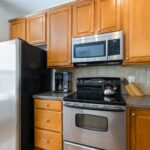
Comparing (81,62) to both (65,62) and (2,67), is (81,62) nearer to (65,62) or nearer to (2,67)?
(65,62)

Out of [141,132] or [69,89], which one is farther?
[69,89]

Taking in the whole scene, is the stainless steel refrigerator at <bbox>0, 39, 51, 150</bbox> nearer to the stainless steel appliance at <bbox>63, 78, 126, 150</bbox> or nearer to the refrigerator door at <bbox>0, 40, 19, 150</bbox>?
the refrigerator door at <bbox>0, 40, 19, 150</bbox>

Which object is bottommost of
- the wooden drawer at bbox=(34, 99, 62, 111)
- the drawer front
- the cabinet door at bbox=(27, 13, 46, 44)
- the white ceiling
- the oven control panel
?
the drawer front

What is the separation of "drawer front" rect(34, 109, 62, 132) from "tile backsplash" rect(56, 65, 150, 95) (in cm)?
72

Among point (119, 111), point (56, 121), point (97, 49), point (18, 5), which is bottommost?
point (56, 121)

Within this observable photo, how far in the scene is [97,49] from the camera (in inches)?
86.3

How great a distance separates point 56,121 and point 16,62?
0.94 meters

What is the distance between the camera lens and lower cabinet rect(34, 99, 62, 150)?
81.4 inches

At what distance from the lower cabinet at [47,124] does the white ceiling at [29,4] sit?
1605 mm

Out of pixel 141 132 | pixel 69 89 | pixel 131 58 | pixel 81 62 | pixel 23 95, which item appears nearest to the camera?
pixel 141 132

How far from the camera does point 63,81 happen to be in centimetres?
→ 265

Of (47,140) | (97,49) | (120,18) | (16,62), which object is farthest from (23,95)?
(120,18)

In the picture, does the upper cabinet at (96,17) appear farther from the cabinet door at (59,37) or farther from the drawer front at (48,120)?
the drawer front at (48,120)

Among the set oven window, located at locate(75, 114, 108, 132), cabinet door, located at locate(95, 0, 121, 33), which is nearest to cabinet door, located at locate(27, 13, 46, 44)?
cabinet door, located at locate(95, 0, 121, 33)
